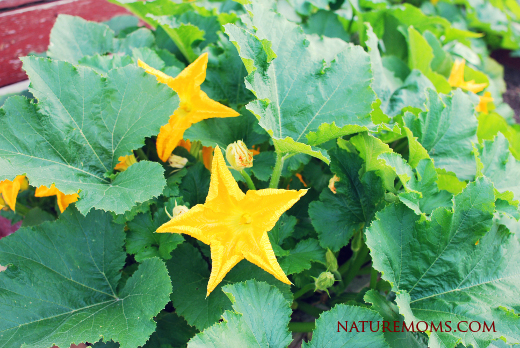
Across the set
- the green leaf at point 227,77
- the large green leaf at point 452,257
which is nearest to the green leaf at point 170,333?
the large green leaf at point 452,257

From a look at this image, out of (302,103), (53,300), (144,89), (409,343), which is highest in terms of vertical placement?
(144,89)

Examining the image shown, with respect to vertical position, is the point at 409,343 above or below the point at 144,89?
below

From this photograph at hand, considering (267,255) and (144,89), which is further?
(144,89)

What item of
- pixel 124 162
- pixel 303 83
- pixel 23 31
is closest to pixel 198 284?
pixel 124 162

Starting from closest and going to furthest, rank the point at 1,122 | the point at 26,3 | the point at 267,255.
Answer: the point at 267,255
the point at 1,122
the point at 26,3

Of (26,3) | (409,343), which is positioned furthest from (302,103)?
(26,3)

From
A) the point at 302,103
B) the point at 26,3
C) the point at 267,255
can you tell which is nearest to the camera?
the point at 267,255

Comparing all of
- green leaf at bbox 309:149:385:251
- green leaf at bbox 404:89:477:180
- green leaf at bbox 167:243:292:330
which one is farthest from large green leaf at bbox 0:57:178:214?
green leaf at bbox 404:89:477:180

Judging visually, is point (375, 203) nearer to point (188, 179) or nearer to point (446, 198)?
point (446, 198)
